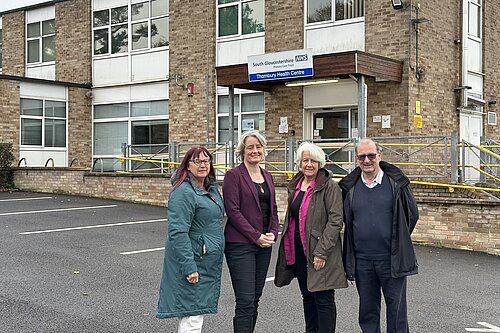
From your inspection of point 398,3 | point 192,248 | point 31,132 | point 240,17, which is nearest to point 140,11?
point 240,17

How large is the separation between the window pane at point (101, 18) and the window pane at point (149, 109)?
10.5 feet

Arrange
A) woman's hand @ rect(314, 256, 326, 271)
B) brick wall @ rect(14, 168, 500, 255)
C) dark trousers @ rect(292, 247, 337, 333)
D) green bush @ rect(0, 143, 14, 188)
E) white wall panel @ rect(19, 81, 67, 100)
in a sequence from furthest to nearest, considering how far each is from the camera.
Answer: white wall panel @ rect(19, 81, 67, 100) → green bush @ rect(0, 143, 14, 188) → brick wall @ rect(14, 168, 500, 255) → dark trousers @ rect(292, 247, 337, 333) → woman's hand @ rect(314, 256, 326, 271)

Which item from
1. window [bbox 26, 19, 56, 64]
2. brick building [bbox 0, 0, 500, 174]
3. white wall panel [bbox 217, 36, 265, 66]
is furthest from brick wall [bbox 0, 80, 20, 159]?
white wall panel [bbox 217, 36, 265, 66]

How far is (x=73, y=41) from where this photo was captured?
74.7 feet

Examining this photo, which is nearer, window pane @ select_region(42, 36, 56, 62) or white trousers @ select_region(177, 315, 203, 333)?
white trousers @ select_region(177, 315, 203, 333)

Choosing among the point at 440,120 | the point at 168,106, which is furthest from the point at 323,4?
the point at 168,106

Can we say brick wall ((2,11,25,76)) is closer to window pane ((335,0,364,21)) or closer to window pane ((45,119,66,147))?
window pane ((45,119,66,147))

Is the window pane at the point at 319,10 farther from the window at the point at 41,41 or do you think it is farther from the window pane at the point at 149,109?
the window at the point at 41,41

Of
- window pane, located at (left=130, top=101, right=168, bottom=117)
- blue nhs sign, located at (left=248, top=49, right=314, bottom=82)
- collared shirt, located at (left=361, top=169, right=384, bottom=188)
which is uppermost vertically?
blue nhs sign, located at (left=248, top=49, right=314, bottom=82)

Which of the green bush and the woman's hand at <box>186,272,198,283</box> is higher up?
the green bush

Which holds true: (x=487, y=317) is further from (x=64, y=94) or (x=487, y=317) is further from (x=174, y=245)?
(x=64, y=94)

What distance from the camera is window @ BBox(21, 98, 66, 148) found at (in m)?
21.1

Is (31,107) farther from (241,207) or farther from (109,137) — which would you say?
(241,207)

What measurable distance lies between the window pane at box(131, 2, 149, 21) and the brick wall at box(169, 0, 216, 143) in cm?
121
